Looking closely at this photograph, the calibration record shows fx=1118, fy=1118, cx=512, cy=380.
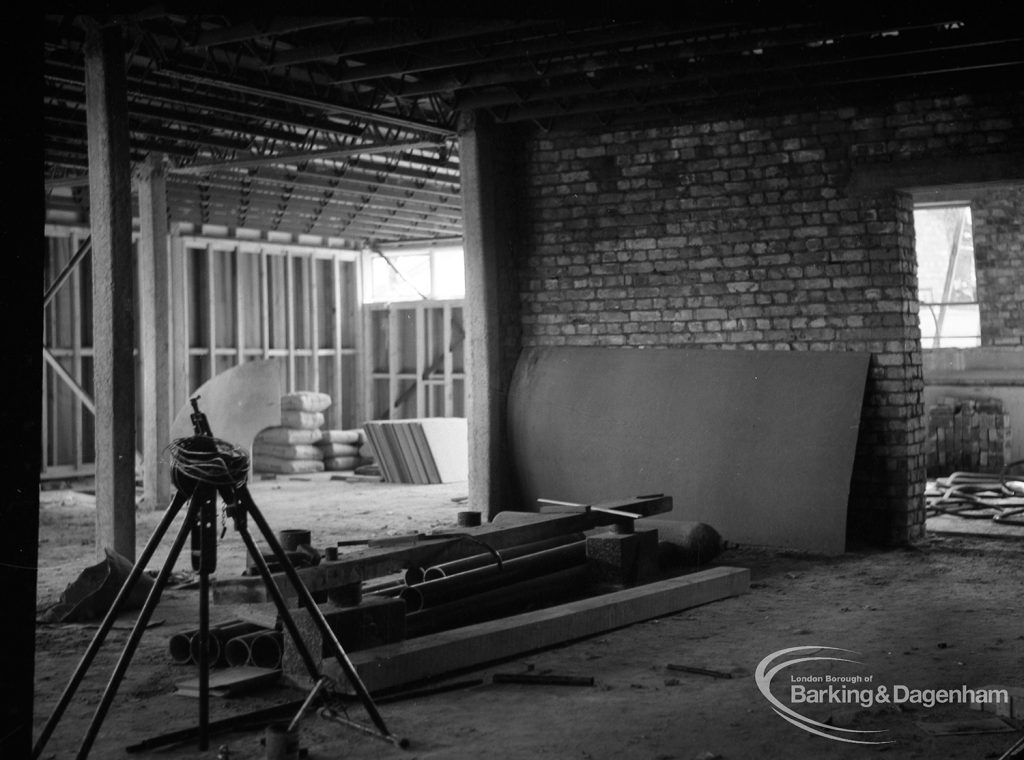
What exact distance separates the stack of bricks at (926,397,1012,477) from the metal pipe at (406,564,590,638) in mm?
8216

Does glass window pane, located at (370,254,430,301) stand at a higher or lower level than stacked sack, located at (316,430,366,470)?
higher

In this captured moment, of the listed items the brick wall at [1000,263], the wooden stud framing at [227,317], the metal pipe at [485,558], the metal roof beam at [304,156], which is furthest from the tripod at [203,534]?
the brick wall at [1000,263]

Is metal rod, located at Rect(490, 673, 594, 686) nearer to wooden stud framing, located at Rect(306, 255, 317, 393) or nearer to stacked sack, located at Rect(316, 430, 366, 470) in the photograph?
stacked sack, located at Rect(316, 430, 366, 470)

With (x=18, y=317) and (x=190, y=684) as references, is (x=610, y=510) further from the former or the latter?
(x=18, y=317)

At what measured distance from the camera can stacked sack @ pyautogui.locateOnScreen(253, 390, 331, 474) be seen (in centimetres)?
1571

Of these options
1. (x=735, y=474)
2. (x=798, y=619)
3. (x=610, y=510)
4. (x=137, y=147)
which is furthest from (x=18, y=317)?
(x=137, y=147)

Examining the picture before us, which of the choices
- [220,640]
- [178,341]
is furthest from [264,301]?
[220,640]

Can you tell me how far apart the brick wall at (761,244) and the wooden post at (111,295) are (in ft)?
12.2

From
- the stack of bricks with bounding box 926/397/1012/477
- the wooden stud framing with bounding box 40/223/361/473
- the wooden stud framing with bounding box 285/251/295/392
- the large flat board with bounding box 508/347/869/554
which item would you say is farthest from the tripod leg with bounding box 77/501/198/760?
the wooden stud framing with bounding box 285/251/295/392

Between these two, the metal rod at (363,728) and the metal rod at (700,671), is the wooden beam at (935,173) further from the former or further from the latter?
the metal rod at (363,728)

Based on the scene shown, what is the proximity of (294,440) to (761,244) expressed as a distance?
341 inches

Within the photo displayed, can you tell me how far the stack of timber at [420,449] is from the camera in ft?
46.0

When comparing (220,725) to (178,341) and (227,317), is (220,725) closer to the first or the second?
(178,341)

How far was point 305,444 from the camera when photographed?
15.9m
